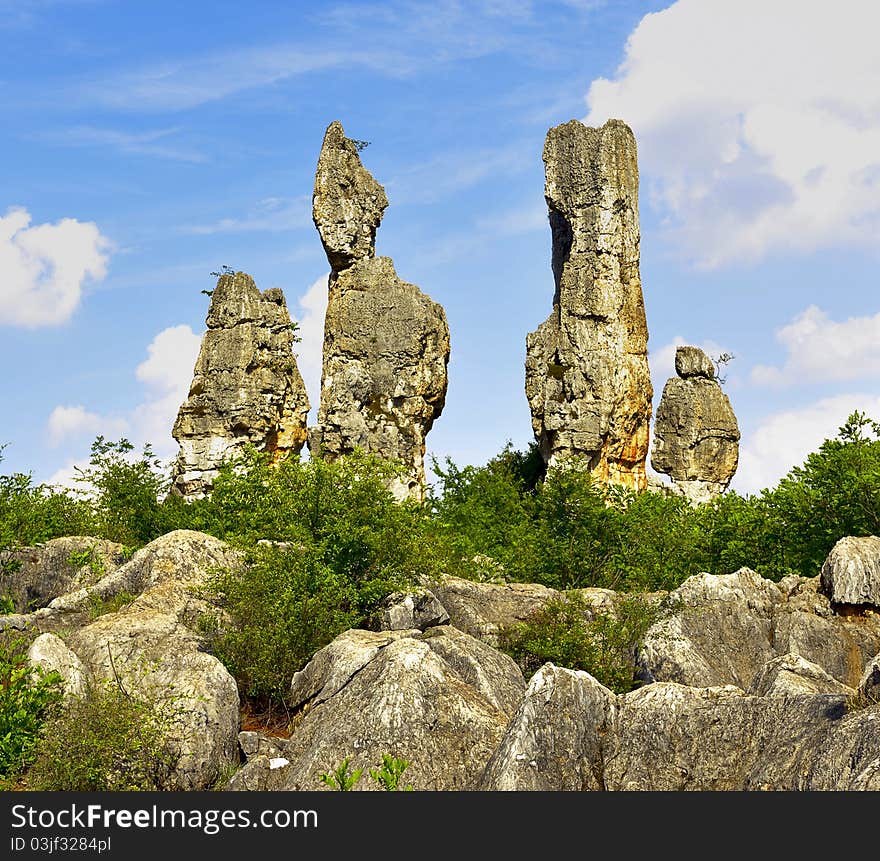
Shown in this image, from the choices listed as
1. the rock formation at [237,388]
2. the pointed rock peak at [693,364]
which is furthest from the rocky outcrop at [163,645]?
the pointed rock peak at [693,364]

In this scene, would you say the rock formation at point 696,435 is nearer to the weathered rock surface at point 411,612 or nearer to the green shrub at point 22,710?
the weathered rock surface at point 411,612

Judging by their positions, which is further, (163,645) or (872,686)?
(163,645)

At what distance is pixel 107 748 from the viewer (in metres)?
16.8

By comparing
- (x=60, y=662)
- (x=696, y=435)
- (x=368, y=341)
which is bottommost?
(x=60, y=662)

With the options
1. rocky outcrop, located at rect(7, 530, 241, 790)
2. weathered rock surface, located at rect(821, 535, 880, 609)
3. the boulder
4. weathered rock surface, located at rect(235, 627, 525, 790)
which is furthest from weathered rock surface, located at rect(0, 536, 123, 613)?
weathered rock surface, located at rect(821, 535, 880, 609)

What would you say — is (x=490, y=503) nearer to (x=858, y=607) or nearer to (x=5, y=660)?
(x=858, y=607)

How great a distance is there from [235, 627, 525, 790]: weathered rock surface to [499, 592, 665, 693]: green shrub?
620 centimetres

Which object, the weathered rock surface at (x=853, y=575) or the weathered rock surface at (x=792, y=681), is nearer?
the weathered rock surface at (x=792, y=681)

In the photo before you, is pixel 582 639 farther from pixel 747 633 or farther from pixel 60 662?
pixel 60 662

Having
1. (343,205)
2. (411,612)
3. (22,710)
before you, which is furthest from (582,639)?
(343,205)

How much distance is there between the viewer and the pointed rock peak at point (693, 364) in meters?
55.3

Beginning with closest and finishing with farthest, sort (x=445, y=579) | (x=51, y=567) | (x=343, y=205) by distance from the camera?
(x=445, y=579), (x=51, y=567), (x=343, y=205)

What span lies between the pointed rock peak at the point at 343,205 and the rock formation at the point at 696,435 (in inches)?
595

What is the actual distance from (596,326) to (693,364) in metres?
6.83
